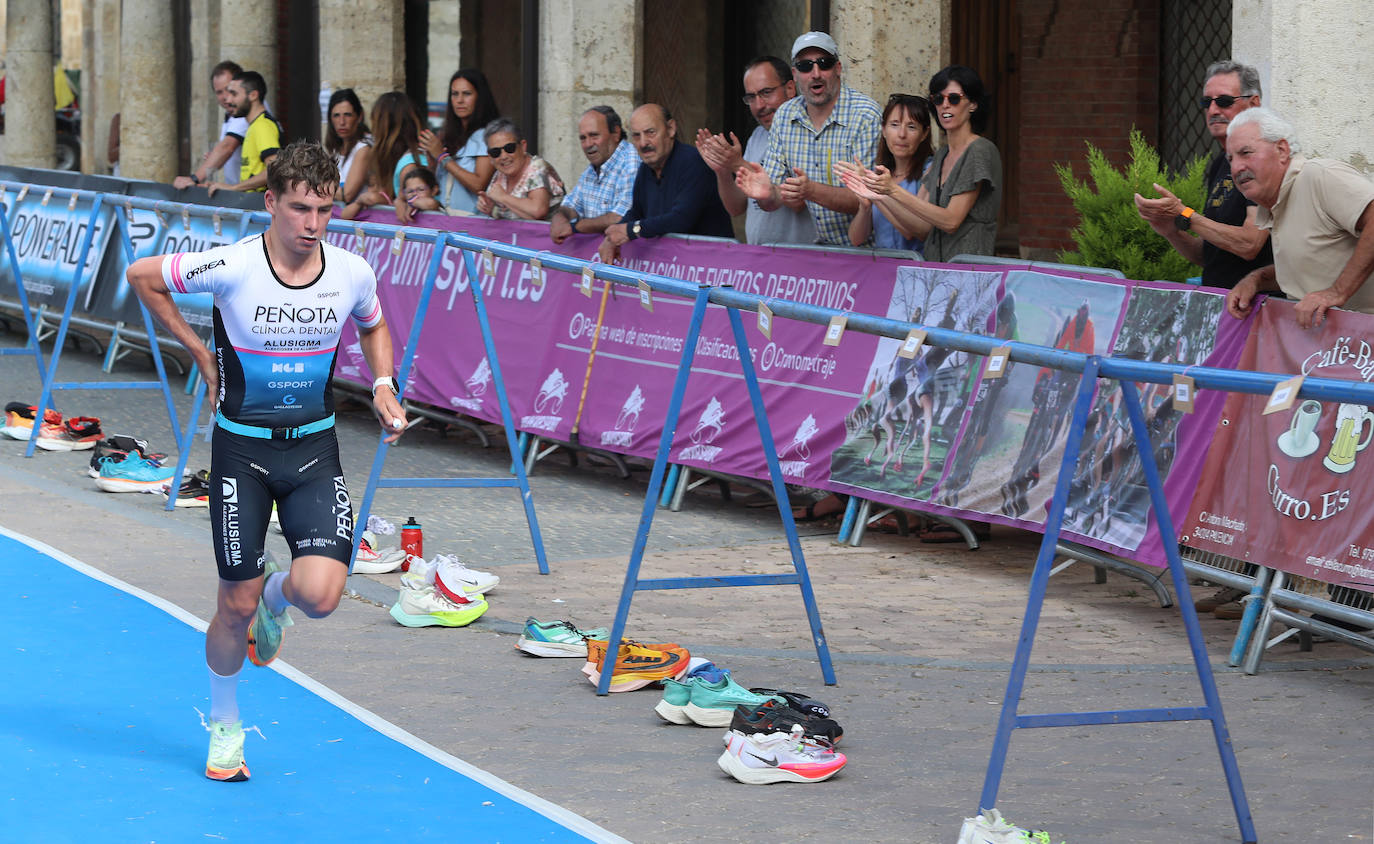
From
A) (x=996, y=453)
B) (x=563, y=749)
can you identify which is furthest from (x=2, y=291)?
(x=563, y=749)

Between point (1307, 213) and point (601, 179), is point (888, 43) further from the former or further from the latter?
point (1307, 213)

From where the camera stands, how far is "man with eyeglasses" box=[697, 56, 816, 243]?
10688 mm

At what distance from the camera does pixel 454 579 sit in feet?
27.1

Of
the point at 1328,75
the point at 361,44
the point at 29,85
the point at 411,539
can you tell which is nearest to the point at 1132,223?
the point at 1328,75

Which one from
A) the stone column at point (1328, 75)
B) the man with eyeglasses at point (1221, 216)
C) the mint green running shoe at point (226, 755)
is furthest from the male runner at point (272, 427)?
the stone column at point (1328, 75)

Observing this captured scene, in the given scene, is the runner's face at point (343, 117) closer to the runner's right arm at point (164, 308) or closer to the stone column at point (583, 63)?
the stone column at point (583, 63)

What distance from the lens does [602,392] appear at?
38.4ft

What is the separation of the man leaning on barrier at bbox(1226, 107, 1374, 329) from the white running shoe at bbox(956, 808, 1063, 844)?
10.4 feet

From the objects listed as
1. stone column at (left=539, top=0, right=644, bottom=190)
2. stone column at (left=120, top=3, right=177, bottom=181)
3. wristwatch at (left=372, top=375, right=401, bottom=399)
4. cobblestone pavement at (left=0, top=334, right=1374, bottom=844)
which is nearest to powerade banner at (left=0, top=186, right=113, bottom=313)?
stone column at (left=539, top=0, right=644, bottom=190)

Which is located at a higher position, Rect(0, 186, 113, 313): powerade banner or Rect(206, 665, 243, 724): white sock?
Rect(0, 186, 113, 313): powerade banner

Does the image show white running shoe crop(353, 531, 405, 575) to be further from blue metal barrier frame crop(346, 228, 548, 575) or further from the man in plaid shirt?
the man in plaid shirt

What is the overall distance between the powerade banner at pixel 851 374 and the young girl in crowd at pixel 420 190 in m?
0.25

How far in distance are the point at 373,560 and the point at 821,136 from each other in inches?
141

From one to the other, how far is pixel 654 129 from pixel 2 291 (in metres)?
9.99
